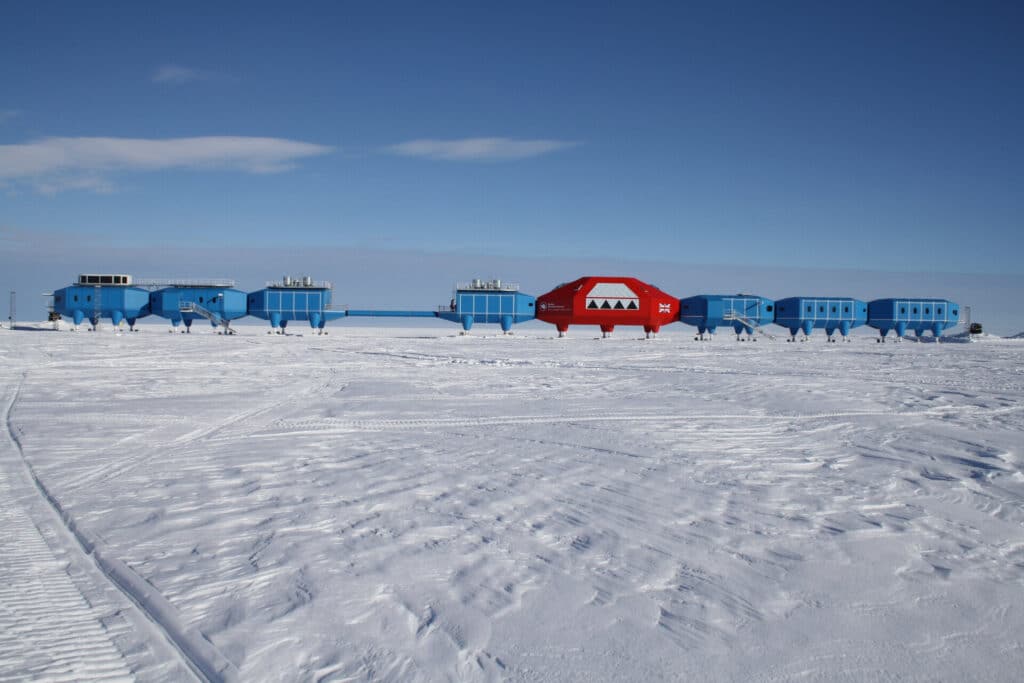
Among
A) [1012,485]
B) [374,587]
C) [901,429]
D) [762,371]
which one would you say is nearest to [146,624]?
[374,587]

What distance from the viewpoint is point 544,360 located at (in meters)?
27.1

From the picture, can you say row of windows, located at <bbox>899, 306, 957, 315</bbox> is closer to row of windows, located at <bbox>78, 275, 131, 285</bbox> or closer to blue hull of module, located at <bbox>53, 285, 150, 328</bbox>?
blue hull of module, located at <bbox>53, 285, 150, 328</bbox>

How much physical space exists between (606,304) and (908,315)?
27.5m

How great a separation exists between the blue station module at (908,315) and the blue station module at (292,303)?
4691cm

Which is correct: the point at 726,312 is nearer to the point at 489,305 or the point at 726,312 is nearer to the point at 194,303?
the point at 489,305

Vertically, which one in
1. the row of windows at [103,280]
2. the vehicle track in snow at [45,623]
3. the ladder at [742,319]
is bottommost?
the vehicle track in snow at [45,623]

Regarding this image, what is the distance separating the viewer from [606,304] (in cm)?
5528

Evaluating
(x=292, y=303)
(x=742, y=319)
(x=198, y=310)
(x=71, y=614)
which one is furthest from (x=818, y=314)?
(x=71, y=614)

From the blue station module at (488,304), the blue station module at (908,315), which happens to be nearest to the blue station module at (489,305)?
the blue station module at (488,304)

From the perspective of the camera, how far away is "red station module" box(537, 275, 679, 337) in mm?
55250

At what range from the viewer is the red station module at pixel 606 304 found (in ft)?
181

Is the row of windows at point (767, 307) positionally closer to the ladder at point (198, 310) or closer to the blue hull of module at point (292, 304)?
the blue hull of module at point (292, 304)

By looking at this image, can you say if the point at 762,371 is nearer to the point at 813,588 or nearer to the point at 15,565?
the point at 813,588

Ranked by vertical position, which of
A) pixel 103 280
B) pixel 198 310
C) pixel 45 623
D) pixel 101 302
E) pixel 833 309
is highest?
pixel 103 280
